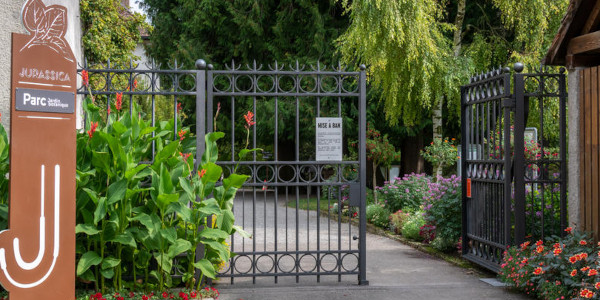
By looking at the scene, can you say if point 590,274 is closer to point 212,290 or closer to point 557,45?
point 557,45

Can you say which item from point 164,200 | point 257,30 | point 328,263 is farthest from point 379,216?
point 257,30

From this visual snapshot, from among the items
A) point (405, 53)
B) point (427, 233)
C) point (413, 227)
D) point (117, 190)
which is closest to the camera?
Answer: point (117, 190)

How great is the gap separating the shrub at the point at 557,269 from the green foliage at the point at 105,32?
28.6 feet

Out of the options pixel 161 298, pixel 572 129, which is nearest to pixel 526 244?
pixel 572 129

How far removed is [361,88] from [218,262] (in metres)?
2.59

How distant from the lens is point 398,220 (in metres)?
12.0

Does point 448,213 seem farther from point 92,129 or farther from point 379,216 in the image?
point 92,129

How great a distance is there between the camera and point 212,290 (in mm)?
6348

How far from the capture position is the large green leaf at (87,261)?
562 cm

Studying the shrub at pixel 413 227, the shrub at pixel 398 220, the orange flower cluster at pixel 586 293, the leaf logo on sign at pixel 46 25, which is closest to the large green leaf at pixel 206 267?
the leaf logo on sign at pixel 46 25

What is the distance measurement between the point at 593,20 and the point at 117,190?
5.48 meters

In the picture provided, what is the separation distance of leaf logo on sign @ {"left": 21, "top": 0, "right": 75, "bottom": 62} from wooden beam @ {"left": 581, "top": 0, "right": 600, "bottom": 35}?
558 centimetres

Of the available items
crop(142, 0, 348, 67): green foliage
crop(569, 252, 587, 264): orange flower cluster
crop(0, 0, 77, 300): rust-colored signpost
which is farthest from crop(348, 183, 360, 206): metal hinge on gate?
crop(142, 0, 348, 67): green foliage

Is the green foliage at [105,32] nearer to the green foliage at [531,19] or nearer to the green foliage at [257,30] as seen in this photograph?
the green foliage at [257,30]
